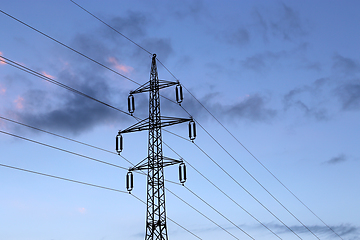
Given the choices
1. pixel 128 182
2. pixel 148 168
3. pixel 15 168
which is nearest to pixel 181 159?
pixel 148 168

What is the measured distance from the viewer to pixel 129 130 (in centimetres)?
3984

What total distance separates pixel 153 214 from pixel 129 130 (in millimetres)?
7076

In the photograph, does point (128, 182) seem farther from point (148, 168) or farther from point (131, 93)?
point (131, 93)

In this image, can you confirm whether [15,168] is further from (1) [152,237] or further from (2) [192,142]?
(2) [192,142]

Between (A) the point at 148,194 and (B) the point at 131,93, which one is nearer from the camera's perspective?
(A) the point at 148,194

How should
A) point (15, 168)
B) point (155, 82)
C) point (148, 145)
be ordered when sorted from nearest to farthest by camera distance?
point (15, 168), point (148, 145), point (155, 82)

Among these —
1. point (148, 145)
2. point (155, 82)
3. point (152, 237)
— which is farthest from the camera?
point (155, 82)

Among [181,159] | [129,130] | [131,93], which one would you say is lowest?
[181,159]

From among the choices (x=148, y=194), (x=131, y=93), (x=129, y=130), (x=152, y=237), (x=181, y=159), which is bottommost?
(x=152, y=237)

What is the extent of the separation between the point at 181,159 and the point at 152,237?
658 centimetres

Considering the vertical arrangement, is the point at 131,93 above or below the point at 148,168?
above

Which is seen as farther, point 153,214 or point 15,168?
point 153,214

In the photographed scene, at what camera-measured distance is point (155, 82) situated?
136ft

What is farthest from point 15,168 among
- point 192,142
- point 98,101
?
point 192,142
